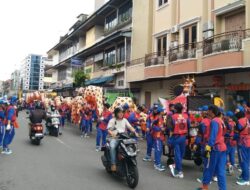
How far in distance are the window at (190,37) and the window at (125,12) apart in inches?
374

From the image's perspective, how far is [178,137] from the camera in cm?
870

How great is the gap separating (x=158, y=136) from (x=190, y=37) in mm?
12467

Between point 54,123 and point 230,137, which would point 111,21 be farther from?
point 230,137

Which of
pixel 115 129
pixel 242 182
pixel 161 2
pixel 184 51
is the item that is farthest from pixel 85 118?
pixel 161 2

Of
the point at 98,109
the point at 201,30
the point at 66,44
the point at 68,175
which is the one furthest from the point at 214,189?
the point at 66,44

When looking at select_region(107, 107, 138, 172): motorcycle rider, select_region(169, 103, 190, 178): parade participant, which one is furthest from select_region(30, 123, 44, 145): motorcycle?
select_region(169, 103, 190, 178): parade participant

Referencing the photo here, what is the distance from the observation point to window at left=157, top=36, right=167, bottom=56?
23869 mm

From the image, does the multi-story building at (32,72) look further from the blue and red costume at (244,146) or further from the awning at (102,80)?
the blue and red costume at (244,146)

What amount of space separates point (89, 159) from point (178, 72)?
1074cm

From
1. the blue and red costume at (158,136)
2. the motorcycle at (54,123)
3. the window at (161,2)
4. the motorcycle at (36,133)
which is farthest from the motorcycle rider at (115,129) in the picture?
the window at (161,2)

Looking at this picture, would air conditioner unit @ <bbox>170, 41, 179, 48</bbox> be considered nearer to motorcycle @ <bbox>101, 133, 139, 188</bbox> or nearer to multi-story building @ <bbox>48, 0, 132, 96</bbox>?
multi-story building @ <bbox>48, 0, 132, 96</bbox>

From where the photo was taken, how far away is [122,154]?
7703mm

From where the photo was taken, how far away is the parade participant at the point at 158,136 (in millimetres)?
9648

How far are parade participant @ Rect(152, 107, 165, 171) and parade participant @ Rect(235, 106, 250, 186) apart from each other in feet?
7.08
